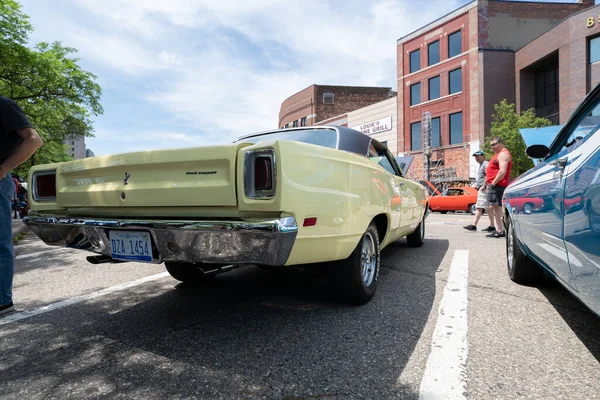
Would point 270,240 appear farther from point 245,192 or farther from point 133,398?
point 133,398

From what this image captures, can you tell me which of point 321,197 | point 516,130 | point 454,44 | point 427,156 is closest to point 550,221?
point 321,197

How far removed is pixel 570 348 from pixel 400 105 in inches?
1228

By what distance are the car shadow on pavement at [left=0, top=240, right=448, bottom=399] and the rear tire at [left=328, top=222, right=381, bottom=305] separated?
0.36 feet

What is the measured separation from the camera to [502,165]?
6363mm

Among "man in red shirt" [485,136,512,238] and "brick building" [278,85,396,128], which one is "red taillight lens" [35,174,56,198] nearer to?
"man in red shirt" [485,136,512,238]

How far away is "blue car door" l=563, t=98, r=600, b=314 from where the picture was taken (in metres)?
1.53

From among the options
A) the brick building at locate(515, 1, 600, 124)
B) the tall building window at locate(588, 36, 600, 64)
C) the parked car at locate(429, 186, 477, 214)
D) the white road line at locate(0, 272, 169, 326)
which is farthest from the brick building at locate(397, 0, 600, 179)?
the white road line at locate(0, 272, 169, 326)

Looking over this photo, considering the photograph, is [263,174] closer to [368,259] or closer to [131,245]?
[131,245]

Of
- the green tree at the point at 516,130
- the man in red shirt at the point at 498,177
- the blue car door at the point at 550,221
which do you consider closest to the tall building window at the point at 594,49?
the green tree at the point at 516,130

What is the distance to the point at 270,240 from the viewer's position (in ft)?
6.12

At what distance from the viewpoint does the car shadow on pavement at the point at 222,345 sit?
172cm

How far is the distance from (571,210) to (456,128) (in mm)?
28223

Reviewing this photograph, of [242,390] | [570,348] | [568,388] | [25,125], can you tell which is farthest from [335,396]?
[25,125]

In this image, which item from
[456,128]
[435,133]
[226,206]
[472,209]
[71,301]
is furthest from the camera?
[435,133]
